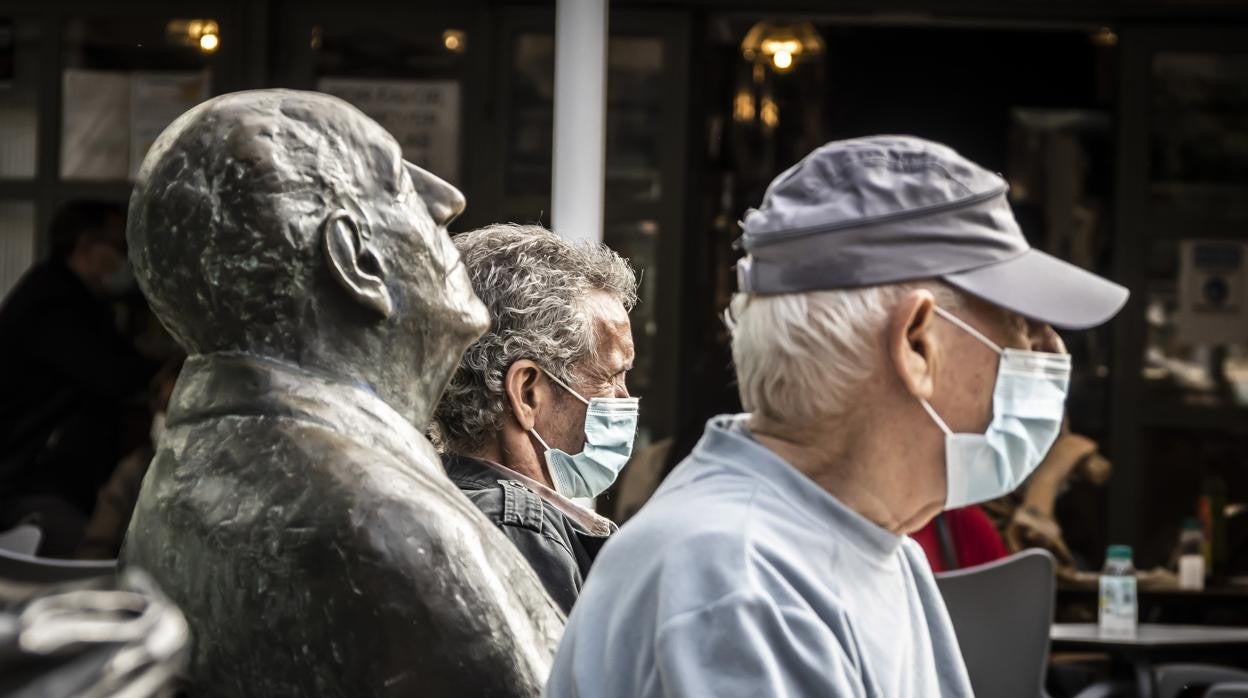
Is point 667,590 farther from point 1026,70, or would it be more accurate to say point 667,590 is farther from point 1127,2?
point 1026,70

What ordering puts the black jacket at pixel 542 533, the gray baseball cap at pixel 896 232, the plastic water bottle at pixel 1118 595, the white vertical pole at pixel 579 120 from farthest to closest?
the plastic water bottle at pixel 1118 595, the white vertical pole at pixel 579 120, the black jacket at pixel 542 533, the gray baseball cap at pixel 896 232

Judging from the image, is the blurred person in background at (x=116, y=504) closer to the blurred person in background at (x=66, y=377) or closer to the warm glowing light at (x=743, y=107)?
the blurred person in background at (x=66, y=377)

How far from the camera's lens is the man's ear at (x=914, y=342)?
1.71 metres

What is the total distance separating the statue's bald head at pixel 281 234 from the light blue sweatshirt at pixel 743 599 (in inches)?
13.2

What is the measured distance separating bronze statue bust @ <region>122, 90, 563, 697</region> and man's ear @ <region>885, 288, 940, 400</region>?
42 centimetres

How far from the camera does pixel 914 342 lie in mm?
1737

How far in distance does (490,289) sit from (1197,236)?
19.9 feet

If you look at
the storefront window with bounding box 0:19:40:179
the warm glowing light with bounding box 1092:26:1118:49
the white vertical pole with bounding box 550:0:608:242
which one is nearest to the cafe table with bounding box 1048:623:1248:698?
the white vertical pole with bounding box 550:0:608:242

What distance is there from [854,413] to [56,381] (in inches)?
233

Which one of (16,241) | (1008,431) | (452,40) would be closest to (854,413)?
(1008,431)

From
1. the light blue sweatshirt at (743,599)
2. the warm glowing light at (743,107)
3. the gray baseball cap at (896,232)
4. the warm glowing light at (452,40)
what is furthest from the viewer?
the warm glowing light at (743,107)

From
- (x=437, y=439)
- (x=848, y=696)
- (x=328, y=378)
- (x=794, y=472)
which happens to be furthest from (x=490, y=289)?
(x=848, y=696)

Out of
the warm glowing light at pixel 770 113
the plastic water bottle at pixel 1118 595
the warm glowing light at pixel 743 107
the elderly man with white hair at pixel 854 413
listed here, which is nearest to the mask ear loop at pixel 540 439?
the elderly man with white hair at pixel 854 413

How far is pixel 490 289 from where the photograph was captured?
278cm
